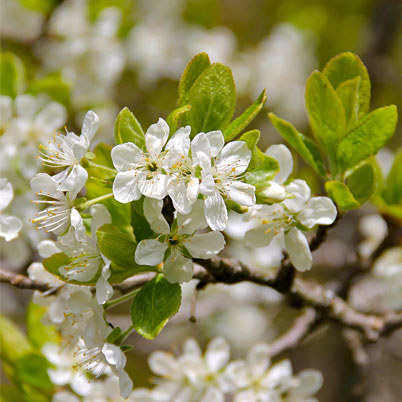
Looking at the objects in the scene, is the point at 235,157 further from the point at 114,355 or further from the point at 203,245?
the point at 114,355

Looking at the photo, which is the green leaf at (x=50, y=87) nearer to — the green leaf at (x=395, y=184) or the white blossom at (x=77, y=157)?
the white blossom at (x=77, y=157)

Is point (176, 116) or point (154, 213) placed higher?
point (176, 116)

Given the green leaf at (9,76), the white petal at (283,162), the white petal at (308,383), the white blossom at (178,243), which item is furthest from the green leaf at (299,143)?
the green leaf at (9,76)

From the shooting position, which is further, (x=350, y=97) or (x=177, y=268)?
(x=350, y=97)

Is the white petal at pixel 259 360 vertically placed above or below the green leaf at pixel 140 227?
below

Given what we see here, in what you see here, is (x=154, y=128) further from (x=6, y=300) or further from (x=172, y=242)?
(x=6, y=300)

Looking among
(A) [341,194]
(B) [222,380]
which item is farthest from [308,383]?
(A) [341,194]

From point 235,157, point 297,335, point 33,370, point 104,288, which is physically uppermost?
point 235,157

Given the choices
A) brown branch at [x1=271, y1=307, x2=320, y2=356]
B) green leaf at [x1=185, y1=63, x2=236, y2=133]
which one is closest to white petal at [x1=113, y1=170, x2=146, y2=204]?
green leaf at [x1=185, y1=63, x2=236, y2=133]
